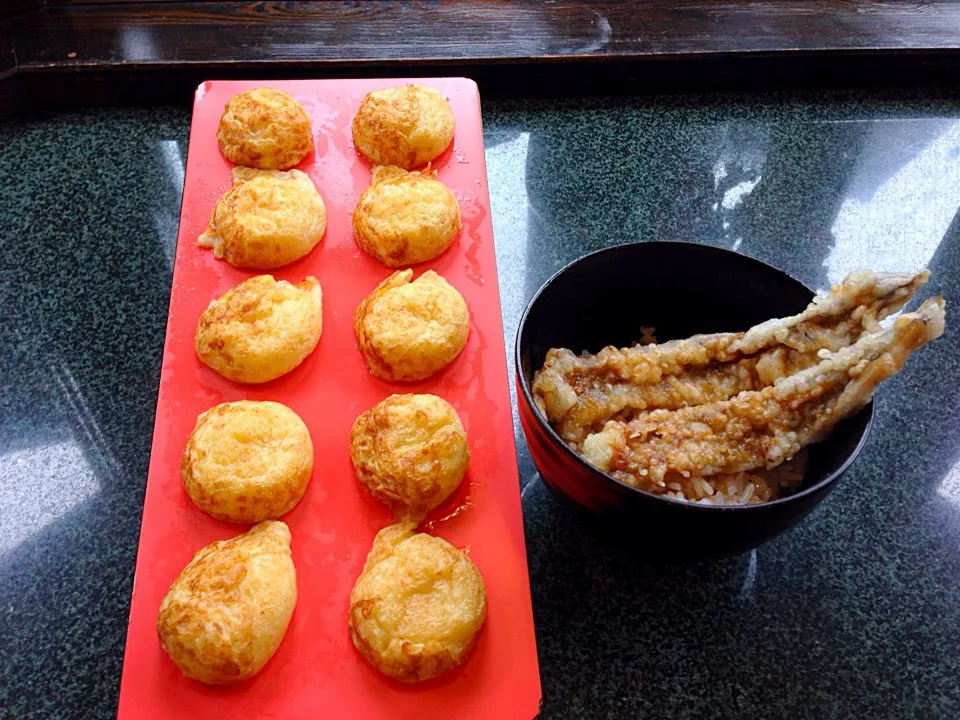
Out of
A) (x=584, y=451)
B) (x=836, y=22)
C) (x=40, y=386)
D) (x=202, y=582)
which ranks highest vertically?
(x=836, y=22)

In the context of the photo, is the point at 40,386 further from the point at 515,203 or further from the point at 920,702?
the point at 920,702

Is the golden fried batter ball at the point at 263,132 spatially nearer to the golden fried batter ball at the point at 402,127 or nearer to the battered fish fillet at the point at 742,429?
the golden fried batter ball at the point at 402,127

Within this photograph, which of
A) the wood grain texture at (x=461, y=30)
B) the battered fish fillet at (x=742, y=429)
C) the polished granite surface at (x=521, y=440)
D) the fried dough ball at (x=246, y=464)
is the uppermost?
the wood grain texture at (x=461, y=30)

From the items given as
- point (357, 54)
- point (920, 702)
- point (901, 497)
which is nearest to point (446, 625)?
point (920, 702)

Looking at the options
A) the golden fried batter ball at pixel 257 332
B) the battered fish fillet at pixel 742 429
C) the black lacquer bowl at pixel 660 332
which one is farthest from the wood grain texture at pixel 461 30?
the battered fish fillet at pixel 742 429

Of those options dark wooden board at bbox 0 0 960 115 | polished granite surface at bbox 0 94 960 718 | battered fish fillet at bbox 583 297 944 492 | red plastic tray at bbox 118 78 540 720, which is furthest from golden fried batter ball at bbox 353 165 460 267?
dark wooden board at bbox 0 0 960 115

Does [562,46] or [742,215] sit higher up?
[562,46]

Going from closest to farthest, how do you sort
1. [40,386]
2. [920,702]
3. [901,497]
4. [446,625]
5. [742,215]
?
[446,625] → [920,702] → [901,497] → [40,386] → [742,215]
